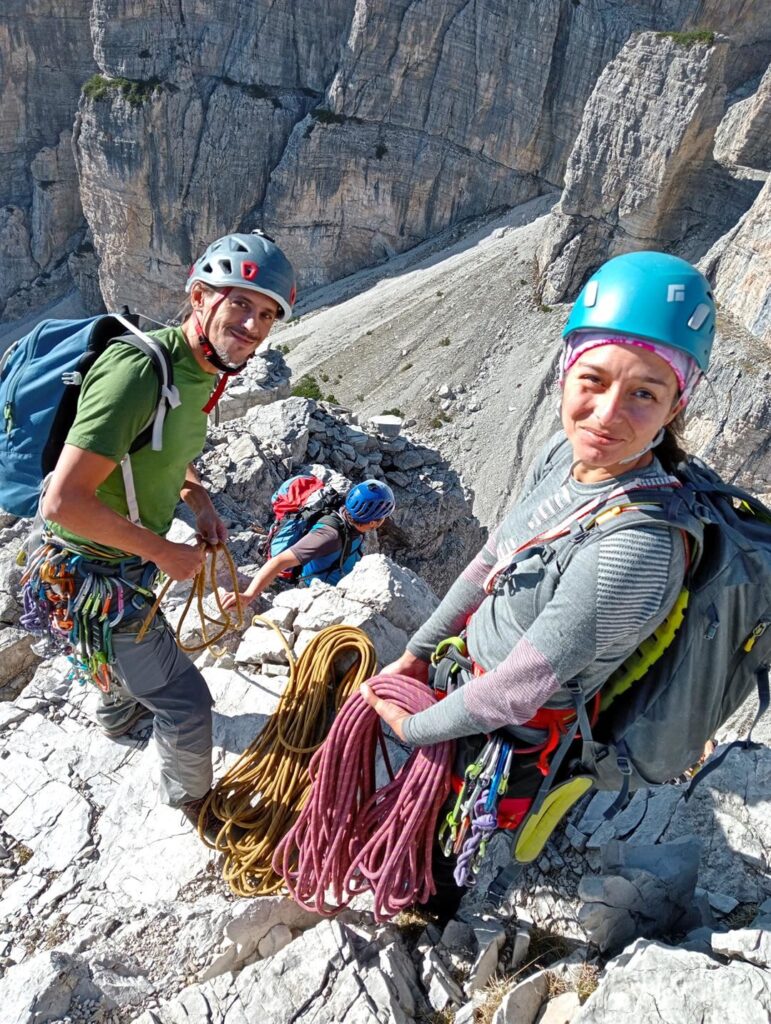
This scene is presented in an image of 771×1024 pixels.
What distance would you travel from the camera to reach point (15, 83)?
4919cm

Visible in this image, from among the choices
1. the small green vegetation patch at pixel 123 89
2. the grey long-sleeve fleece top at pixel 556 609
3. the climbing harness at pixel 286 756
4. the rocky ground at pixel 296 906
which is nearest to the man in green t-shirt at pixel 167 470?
the climbing harness at pixel 286 756

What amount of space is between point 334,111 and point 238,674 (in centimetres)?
5133

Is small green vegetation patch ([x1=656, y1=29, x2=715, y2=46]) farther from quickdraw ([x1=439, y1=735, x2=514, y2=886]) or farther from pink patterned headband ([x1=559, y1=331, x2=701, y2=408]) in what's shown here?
quickdraw ([x1=439, y1=735, x2=514, y2=886])

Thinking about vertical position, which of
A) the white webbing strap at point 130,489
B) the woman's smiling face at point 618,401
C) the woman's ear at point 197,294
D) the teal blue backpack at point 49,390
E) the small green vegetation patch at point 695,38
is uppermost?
the small green vegetation patch at point 695,38

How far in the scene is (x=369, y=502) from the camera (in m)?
5.77

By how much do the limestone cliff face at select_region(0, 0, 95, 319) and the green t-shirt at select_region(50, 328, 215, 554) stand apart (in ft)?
190

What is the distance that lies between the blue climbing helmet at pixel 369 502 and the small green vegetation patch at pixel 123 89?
166 ft

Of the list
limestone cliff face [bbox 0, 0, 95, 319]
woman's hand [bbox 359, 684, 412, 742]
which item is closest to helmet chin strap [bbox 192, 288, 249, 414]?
woman's hand [bbox 359, 684, 412, 742]

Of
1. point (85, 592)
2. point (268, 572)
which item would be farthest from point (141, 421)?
point (268, 572)

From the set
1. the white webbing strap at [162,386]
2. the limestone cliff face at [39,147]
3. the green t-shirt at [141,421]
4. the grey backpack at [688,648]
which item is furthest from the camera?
the limestone cliff face at [39,147]

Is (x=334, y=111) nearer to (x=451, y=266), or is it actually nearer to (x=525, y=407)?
(x=451, y=266)

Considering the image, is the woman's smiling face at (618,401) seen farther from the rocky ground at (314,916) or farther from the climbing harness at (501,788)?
the rocky ground at (314,916)

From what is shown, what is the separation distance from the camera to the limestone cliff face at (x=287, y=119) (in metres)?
44.3

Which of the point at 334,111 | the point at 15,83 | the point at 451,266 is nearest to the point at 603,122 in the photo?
the point at 451,266
